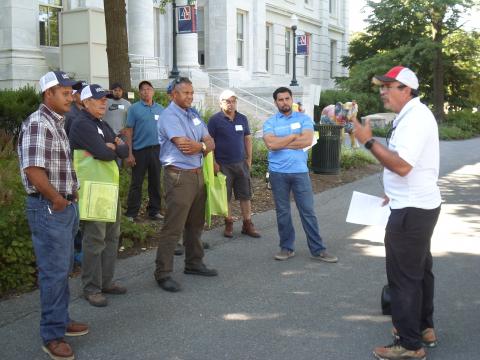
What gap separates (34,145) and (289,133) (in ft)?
11.5

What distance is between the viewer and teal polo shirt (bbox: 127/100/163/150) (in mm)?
8695

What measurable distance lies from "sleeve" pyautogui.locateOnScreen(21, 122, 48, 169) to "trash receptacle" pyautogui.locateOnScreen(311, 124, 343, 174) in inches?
399

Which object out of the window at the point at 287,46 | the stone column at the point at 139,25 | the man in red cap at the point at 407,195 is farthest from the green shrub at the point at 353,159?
the window at the point at 287,46

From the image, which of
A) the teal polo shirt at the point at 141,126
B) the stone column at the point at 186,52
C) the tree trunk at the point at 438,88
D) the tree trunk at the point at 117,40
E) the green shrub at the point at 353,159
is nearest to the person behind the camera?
the teal polo shirt at the point at 141,126

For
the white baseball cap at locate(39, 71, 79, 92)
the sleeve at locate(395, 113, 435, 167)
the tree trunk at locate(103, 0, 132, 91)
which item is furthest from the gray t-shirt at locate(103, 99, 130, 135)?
the sleeve at locate(395, 113, 435, 167)

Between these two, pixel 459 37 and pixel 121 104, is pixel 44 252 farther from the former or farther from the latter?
pixel 459 37

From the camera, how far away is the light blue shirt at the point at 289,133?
6.91m

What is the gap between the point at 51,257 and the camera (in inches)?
165

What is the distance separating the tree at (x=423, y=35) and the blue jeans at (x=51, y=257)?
2787cm

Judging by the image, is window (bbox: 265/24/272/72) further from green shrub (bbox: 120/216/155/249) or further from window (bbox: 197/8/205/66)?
green shrub (bbox: 120/216/155/249)

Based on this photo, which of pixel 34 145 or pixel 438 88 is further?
pixel 438 88

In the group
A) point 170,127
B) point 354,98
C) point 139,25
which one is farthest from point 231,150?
point 354,98

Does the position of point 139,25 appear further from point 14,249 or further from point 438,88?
point 438,88

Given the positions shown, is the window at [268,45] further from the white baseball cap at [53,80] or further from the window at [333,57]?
the white baseball cap at [53,80]
